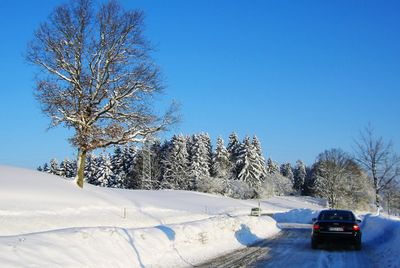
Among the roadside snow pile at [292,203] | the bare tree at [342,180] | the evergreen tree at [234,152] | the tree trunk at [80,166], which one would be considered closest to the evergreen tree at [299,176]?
the roadside snow pile at [292,203]

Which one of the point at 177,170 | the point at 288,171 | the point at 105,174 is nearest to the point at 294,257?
the point at 177,170

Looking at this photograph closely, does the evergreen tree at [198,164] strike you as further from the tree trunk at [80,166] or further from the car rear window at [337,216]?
the car rear window at [337,216]

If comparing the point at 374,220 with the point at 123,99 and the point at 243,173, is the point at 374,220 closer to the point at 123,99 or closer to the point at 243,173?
the point at 123,99

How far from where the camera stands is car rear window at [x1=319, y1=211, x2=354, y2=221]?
59.9 feet

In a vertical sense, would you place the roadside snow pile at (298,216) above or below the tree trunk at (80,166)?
below

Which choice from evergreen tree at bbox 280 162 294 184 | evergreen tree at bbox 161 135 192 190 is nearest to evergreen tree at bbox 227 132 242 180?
evergreen tree at bbox 161 135 192 190

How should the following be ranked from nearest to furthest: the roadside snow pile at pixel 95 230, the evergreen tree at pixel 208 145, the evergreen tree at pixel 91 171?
the roadside snow pile at pixel 95 230
the evergreen tree at pixel 208 145
the evergreen tree at pixel 91 171

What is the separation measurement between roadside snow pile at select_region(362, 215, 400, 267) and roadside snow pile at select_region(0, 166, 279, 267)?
504 centimetres

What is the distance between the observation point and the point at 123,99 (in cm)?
2981

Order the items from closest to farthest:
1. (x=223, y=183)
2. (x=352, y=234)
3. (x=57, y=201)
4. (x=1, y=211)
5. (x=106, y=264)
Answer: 1. (x=106, y=264)
2. (x=352, y=234)
3. (x=1, y=211)
4. (x=57, y=201)
5. (x=223, y=183)

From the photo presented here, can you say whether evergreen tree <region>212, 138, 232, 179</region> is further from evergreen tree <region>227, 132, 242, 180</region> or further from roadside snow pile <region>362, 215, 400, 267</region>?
roadside snow pile <region>362, 215, 400, 267</region>

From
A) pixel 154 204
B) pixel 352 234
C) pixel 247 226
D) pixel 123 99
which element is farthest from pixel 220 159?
pixel 352 234

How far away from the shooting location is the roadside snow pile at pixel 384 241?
45.2 ft

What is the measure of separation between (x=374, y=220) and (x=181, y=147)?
2490 inches
